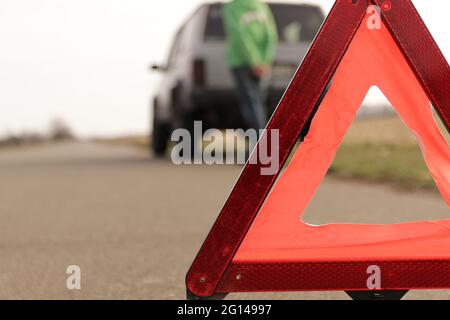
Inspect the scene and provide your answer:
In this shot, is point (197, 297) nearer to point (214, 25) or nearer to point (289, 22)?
point (214, 25)

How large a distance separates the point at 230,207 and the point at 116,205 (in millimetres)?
4506

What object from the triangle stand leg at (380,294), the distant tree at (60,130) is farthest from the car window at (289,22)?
the distant tree at (60,130)

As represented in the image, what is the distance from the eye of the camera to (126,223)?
17.9ft

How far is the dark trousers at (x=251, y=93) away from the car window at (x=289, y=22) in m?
1.77

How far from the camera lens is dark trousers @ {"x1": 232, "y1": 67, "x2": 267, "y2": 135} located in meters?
9.08

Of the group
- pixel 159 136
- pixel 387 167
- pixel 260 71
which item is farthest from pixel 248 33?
pixel 159 136

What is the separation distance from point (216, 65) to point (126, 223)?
213 inches

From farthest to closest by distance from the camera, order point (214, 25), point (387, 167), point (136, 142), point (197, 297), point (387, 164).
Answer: point (136, 142) → point (214, 25) → point (387, 164) → point (387, 167) → point (197, 297)

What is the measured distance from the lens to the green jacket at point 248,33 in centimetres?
850

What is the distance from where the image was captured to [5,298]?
3.15m

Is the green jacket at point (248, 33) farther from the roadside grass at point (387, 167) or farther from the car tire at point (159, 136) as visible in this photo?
the car tire at point (159, 136)

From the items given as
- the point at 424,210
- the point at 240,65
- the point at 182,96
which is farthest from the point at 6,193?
the point at 424,210
